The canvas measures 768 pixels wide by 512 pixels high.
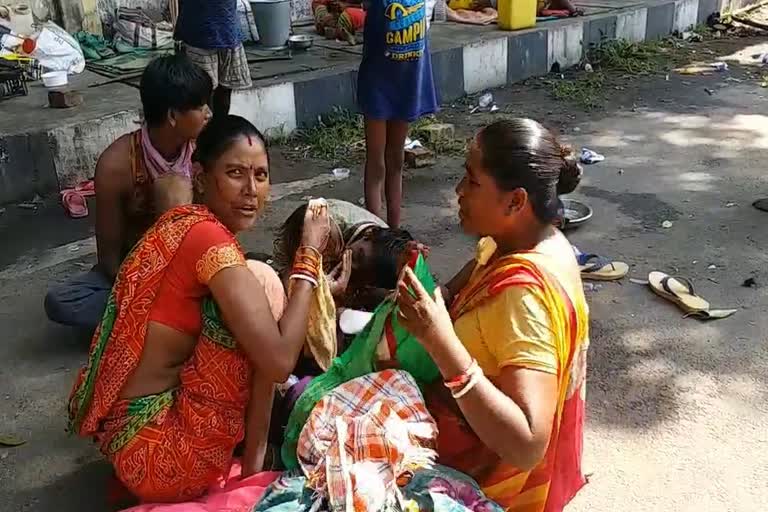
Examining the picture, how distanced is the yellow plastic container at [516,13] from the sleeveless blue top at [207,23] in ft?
11.5

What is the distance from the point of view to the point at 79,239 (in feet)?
14.9

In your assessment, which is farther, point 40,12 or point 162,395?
point 40,12

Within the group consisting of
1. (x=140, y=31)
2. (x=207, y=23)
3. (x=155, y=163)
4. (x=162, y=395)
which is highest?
(x=207, y=23)

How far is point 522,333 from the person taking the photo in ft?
5.87

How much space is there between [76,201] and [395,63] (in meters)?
2.14

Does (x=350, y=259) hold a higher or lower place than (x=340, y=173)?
higher

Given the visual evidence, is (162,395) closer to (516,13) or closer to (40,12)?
(40,12)

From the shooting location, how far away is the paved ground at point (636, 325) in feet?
8.74

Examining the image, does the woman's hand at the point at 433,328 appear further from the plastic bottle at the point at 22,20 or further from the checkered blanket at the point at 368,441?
the plastic bottle at the point at 22,20

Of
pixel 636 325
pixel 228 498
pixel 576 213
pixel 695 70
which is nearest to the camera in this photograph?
pixel 228 498

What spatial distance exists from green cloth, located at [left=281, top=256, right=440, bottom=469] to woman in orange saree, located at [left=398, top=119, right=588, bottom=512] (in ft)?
0.29

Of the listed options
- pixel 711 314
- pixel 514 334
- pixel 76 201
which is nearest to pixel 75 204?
pixel 76 201

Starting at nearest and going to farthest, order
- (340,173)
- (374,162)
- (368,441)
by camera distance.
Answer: (368,441) < (374,162) < (340,173)

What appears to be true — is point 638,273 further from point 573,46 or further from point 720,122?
point 573,46
